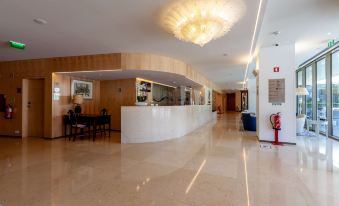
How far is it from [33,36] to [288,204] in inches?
223

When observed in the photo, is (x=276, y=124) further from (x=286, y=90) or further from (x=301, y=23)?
(x=301, y=23)

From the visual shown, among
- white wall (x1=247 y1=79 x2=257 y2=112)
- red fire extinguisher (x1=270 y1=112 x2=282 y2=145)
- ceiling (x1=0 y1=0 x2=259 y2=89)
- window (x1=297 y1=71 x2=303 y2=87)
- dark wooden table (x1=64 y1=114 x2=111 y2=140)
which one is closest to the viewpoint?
ceiling (x1=0 y1=0 x2=259 y2=89)

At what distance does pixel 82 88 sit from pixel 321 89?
9292 millimetres

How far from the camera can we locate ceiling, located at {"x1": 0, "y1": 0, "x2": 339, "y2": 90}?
3053 millimetres

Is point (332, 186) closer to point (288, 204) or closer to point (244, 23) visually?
point (288, 204)

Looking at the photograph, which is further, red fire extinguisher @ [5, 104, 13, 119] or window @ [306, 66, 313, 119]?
window @ [306, 66, 313, 119]

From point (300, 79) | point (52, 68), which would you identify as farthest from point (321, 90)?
point (52, 68)

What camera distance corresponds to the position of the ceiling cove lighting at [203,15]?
9.43 feet

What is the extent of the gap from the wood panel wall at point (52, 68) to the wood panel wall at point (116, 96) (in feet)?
6.64

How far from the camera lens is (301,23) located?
4004mm

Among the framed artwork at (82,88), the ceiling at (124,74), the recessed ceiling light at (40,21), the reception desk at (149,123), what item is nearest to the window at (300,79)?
the ceiling at (124,74)

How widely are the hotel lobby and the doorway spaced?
37 mm

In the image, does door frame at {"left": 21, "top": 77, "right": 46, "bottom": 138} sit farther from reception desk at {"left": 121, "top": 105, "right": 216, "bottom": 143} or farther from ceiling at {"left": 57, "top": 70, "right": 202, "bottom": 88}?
reception desk at {"left": 121, "top": 105, "right": 216, "bottom": 143}

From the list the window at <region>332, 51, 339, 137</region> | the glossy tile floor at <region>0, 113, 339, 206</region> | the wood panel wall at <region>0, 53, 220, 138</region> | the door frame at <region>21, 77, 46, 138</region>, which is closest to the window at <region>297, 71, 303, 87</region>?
the window at <region>332, 51, 339, 137</region>
